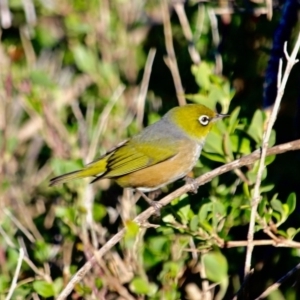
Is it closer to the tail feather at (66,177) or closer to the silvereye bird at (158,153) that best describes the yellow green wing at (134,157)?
the silvereye bird at (158,153)

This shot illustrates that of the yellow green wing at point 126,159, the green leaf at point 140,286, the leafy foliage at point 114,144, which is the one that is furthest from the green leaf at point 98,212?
the green leaf at point 140,286

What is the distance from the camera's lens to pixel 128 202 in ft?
13.1

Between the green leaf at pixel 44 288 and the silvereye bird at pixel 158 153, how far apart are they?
0.67 metres

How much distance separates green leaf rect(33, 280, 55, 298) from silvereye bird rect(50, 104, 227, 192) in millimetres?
672

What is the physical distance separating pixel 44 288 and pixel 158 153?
117 cm

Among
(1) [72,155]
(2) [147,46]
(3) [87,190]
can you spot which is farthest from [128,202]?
(2) [147,46]

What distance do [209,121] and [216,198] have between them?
1.98 feet

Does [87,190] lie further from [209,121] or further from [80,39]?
[80,39]

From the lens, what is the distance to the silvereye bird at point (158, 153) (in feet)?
13.3

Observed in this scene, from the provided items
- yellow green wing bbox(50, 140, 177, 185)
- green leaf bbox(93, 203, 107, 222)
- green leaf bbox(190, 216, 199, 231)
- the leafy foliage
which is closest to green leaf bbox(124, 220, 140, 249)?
the leafy foliage

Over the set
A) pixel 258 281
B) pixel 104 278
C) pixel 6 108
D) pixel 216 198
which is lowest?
pixel 258 281

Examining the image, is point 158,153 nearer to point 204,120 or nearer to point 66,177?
point 204,120

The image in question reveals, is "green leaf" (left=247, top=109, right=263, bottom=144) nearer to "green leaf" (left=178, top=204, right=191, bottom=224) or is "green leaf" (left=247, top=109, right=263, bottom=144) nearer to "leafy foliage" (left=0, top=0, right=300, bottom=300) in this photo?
"leafy foliage" (left=0, top=0, right=300, bottom=300)

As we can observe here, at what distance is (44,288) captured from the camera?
3.43 meters
